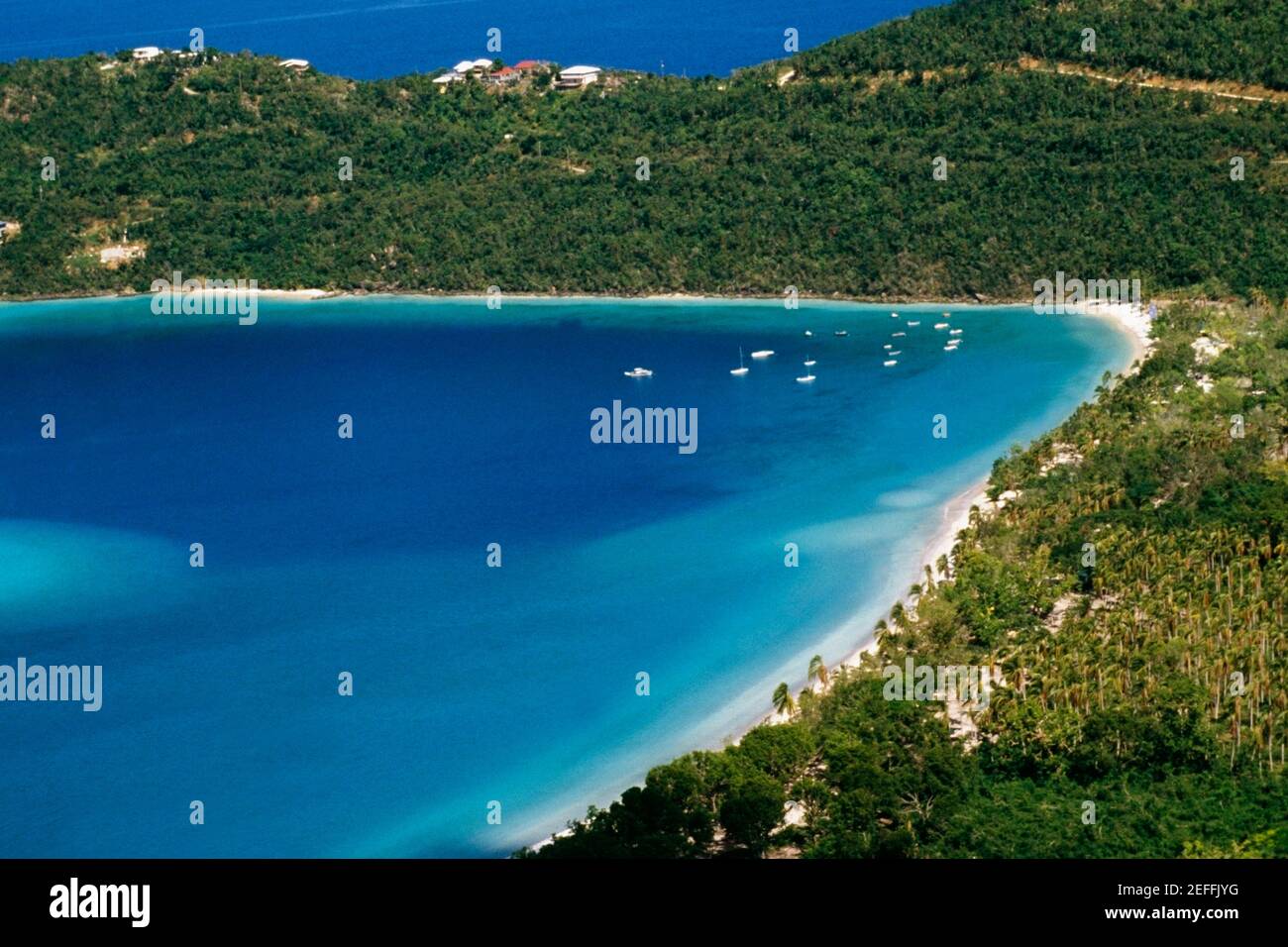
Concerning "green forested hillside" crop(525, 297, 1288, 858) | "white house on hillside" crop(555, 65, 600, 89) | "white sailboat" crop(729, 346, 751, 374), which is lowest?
"green forested hillside" crop(525, 297, 1288, 858)

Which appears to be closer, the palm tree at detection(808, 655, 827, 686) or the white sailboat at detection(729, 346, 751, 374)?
the palm tree at detection(808, 655, 827, 686)

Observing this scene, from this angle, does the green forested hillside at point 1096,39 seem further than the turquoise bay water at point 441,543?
Yes

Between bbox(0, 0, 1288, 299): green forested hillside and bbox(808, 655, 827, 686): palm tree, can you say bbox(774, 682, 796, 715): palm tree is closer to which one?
bbox(808, 655, 827, 686): palm tree

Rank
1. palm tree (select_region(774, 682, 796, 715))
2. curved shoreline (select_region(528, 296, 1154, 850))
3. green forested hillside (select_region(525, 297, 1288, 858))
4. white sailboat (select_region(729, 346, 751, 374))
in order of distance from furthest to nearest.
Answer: white sailboat (select_region(729, 346, 751, 374)), curved shoreline (select_region(528, 296, 1154, 850)), palm tree (select_region(774, 682, 796, 715)), green forested hillside (select_region(525, 297, 1288, 858))

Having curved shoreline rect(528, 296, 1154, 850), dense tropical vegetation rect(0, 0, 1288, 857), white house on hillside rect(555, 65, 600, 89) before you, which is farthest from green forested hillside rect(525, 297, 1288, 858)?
white house on hillside rect(555, 65, 600, 89)

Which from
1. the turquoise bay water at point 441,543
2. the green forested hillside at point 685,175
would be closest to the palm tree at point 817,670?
the turquoise bay water at point 441,543

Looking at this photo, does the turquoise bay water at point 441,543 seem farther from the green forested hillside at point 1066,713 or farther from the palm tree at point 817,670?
the green forested hillside at point 1066,713

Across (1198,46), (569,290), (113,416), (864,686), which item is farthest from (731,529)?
(1198,46)
